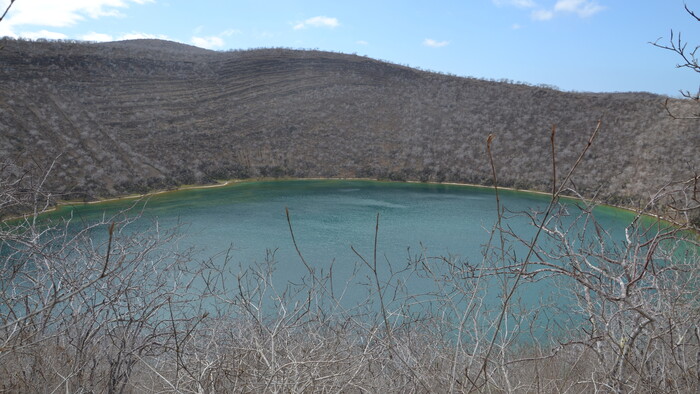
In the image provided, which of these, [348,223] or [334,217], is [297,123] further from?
[348,223]

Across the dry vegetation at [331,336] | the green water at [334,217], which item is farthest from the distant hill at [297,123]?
the dry vegetation at [331,336]

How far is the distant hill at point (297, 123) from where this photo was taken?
76.9ft

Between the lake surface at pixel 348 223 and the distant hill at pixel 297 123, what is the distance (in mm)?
2667

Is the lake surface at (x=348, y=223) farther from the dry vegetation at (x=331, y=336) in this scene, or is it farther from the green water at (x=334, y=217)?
the dry vegetation at (x=331, y=336)

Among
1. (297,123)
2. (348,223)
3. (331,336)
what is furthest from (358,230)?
(297,123)

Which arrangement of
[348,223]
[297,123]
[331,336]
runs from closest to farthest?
[331,336] < [348,223] < [297,123]

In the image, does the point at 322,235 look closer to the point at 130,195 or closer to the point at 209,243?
the point at 209,243

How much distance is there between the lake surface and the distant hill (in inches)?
105

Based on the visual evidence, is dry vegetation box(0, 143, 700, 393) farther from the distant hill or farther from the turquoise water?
the distant hill

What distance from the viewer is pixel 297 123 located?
3222 cm

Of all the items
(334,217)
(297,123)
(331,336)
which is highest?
(297,123)

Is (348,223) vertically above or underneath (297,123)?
underneath

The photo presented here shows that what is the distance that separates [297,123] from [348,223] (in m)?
A: 17.1

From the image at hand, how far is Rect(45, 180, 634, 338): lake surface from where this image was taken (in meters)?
10.4
